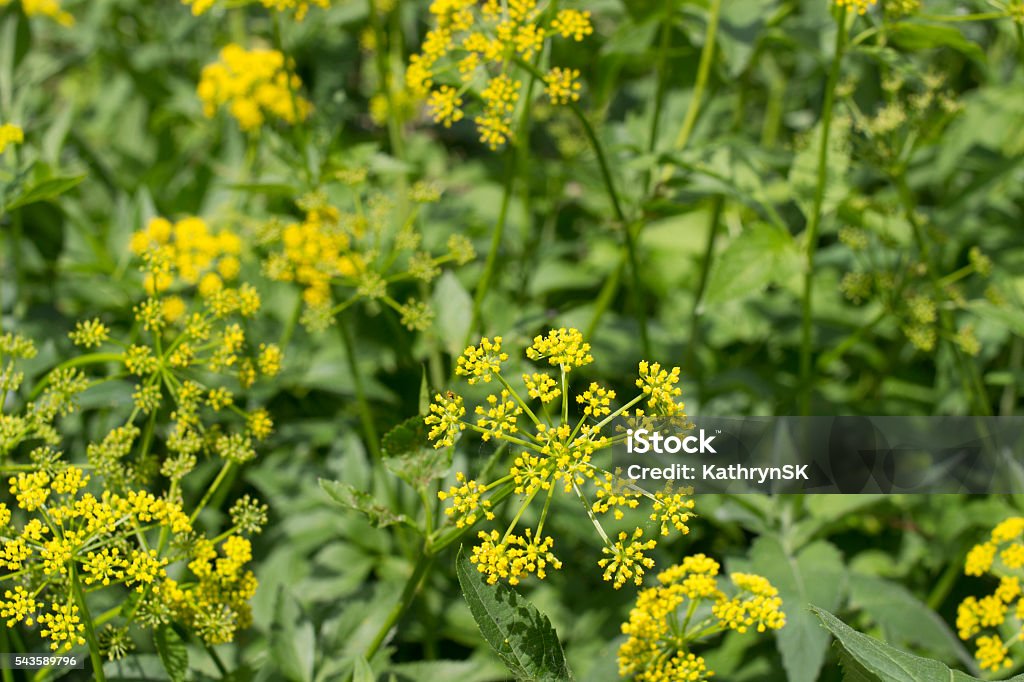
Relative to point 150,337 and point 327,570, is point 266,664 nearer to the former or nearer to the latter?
point 327,570

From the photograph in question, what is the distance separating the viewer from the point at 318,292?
313cm

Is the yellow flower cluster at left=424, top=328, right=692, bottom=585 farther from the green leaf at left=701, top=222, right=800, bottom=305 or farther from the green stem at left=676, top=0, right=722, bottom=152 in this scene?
the green stem at left=676, top=0, right=722, bottom=152

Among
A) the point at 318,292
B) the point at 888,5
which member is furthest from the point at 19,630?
the point at 888,5

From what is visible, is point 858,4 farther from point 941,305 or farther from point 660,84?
point 941,305

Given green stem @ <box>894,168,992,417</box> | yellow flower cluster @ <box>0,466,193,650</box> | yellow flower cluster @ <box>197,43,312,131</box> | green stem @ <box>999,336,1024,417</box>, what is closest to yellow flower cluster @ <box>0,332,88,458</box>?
yellow flower cluster @ <box>0,466,193,650</box>

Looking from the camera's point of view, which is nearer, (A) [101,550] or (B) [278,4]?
(A) [101,550]

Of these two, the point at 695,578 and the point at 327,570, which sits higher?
the point at 695,578

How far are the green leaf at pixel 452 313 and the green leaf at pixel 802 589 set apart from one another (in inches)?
46.9

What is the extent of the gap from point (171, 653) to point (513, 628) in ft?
2.81

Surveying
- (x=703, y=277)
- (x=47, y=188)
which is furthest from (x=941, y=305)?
(x=47, y=188)

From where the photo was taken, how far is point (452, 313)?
131 inches

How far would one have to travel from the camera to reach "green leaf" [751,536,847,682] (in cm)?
273

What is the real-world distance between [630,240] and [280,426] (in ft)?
5.39

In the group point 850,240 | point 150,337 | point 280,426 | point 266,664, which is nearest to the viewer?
point 266,664
